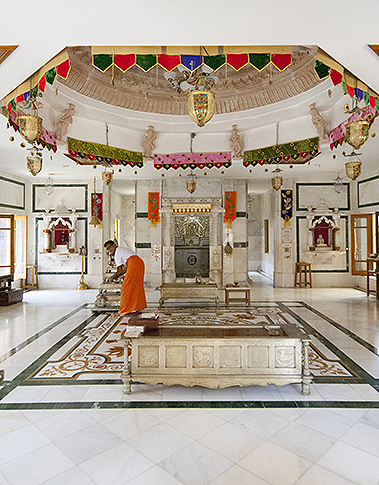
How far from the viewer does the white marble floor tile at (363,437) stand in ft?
8.18

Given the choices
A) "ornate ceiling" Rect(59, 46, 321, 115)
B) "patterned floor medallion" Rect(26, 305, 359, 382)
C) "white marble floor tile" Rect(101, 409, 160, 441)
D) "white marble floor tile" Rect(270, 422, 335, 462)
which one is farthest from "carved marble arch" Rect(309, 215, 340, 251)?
"white marble floor tile" Rect(101, 409, 160, 441)

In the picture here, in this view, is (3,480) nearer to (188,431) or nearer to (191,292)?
(188,431)

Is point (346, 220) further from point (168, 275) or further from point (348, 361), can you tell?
point (348, 361)

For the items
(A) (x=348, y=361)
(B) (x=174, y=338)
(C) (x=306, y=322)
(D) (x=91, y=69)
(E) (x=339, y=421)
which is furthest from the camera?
(D) (x=91, y=69)

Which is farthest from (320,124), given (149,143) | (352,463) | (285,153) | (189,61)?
(352,463)

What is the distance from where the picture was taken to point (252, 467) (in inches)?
89.3

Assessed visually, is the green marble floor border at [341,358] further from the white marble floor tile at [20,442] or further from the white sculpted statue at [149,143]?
the white sculpted statue at [149,143]

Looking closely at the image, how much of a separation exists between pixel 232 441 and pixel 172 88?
7.78 metres

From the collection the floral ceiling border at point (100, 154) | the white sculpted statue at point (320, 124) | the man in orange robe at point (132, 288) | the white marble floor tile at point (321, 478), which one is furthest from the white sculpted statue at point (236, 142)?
the white marble floor tile at point (321, 478)

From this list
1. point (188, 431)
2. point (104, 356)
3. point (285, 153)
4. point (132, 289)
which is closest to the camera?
point (188, 431)

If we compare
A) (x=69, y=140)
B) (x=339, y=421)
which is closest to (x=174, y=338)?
(x=339, y=421)

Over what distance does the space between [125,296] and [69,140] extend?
165 inches

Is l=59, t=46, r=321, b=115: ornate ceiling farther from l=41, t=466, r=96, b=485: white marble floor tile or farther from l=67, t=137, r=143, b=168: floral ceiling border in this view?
l=41, t=466, r=96, b=485: white marble floor tile

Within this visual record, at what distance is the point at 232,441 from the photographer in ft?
8.45
